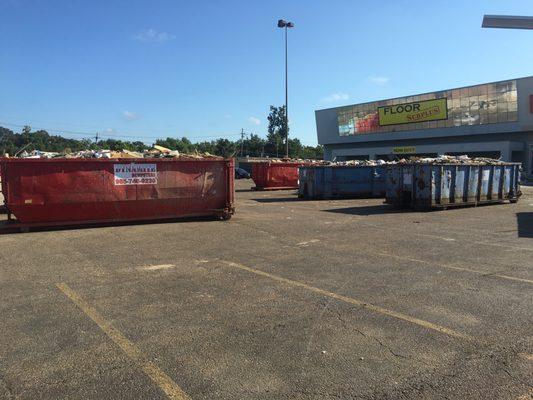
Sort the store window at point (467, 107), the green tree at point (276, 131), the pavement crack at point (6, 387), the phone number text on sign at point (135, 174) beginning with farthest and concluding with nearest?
the green tree at point (276, 131) < the store window at point (467, 107) < the phone number text on sign at point (135, 174) < the pavement crack at point (6, 387)

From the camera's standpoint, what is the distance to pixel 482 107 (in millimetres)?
56844

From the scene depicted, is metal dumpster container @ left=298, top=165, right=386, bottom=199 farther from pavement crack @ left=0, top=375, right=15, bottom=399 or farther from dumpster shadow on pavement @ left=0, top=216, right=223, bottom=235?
pavement crack @ left=0, top=375, right=15, bottom=399

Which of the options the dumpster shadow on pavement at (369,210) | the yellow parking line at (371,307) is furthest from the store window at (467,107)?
the yellow parking line at (371,307)

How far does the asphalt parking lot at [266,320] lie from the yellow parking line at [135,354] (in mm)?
17

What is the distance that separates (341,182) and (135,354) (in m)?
21.7

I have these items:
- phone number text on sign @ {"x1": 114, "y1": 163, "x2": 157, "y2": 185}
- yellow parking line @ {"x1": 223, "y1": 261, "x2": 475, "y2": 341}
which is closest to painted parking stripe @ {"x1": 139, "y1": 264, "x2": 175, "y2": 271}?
yellow parking line @ {"x1": 223, "y1": 261, "x2": 475, "y2": 341}

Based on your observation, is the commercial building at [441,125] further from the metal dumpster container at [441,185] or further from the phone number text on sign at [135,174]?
the phone number text on sign at [135,174]

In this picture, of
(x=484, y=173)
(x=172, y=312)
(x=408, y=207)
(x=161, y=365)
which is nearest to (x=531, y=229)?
(x=408, y=207)

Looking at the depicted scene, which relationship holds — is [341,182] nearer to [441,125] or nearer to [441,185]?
[441,185]

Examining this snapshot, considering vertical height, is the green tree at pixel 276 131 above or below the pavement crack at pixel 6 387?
above

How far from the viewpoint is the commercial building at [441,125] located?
53500mm

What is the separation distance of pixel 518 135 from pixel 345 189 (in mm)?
38990

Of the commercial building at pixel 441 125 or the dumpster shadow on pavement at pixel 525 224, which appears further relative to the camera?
the commercial building at pixel 441 125

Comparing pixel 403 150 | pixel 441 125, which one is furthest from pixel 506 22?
pixel 403 150
